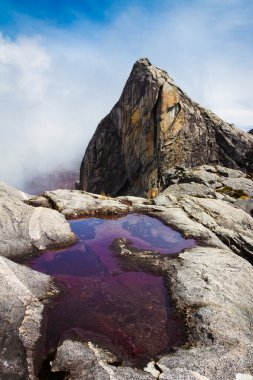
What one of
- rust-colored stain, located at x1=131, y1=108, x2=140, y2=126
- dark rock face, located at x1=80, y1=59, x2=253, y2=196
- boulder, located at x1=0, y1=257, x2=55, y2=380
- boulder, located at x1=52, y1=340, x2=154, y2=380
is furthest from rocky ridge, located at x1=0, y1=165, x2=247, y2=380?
rust-colored stain, located at x1=131, y1=108, x2=140, y2=126

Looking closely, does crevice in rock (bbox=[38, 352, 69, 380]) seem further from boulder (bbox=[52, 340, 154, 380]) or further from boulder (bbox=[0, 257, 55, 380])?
boulder (bbox=[0, 257, 55, 380])

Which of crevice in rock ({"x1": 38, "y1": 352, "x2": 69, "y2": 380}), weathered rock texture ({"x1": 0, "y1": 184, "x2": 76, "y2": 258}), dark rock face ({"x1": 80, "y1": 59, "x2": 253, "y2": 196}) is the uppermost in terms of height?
dark rock face ({"x1": 80, "y1": 59, "x2": 253, "y2": 196})

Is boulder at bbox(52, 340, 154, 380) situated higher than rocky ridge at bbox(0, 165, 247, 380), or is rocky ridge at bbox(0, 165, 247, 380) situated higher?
rocky ridge at bbox(0, 165, 247, 380)

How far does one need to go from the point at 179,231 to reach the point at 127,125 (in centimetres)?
6107

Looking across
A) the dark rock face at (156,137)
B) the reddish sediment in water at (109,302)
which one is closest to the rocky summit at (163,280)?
the reddish sediment in water at (109,302)

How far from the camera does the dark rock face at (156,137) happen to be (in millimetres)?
73812

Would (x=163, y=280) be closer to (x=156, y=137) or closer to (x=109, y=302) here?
(x=109, y=302)

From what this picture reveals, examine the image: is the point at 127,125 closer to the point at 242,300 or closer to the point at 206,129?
the point at 206,129

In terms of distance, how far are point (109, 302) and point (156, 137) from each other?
6309cm

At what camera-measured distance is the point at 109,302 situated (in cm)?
1573

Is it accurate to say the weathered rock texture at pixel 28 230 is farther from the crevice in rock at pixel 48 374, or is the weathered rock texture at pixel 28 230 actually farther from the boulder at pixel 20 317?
the crevice in rock at pixel 48 374

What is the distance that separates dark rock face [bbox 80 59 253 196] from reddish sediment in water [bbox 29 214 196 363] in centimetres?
4681

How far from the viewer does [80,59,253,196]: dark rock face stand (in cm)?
7381

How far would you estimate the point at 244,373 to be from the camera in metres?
11.1
